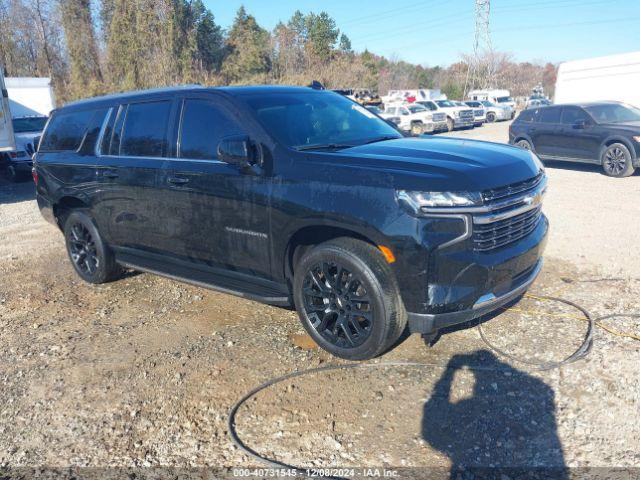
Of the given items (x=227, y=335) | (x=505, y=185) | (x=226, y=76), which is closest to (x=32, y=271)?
(x=227, y=335)

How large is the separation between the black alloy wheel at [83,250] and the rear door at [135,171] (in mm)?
516

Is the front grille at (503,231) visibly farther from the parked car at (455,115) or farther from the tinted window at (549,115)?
the parked car at (455,115)

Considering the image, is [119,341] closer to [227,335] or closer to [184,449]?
[227,335]

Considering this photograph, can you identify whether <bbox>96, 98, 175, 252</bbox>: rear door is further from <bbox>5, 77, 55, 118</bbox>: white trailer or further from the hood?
<bbox>5, 77, 55, 118</bbox>: white trailer

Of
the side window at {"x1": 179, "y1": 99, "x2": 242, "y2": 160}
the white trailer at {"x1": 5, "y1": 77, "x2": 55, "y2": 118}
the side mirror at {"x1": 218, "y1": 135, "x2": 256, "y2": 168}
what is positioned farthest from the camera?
the white trailer at {"x1": 5, "y1": 77, "x2": 55, "y2": 118}

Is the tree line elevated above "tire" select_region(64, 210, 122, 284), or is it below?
above

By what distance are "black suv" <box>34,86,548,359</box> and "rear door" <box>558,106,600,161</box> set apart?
9379 mm

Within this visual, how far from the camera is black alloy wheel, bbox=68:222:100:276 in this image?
5758 mm

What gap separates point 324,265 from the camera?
376cm

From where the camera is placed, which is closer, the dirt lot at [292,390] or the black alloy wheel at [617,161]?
the dirt lot at [292,390]

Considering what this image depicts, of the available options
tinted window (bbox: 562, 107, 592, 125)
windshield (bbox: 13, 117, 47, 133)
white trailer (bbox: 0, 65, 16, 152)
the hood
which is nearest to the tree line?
windshield (bbox: 13, 117, 47, 133)

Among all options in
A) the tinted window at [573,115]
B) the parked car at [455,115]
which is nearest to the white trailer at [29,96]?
the tinted window at [573,115]

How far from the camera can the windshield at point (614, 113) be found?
40.2ft

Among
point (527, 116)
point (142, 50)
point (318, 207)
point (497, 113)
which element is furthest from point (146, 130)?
point (497, 113)
